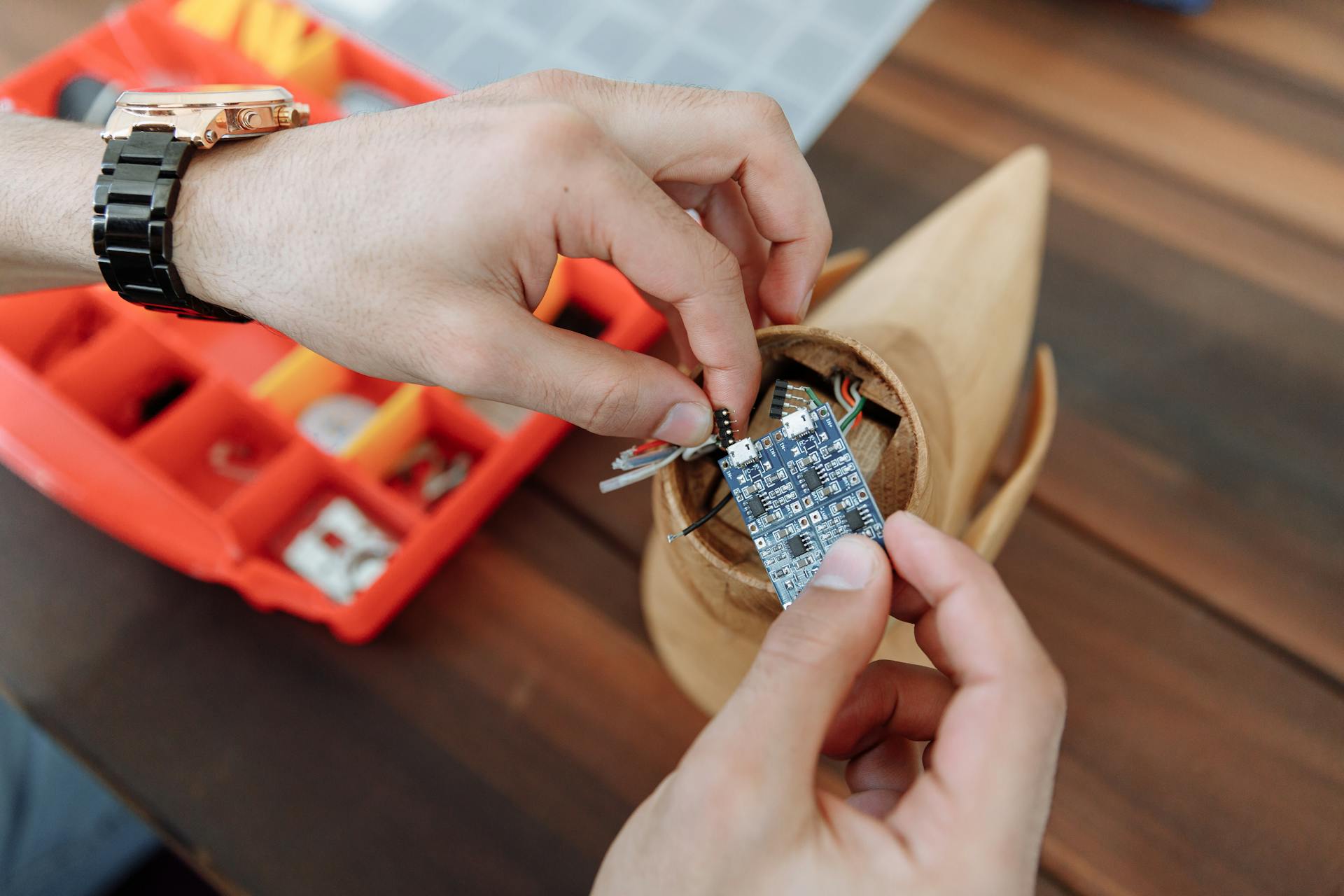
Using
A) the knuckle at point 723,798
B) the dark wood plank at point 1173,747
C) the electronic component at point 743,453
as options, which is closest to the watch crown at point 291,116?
the electronic component at point 743,453

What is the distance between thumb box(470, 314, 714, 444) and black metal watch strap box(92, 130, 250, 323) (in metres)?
0.23

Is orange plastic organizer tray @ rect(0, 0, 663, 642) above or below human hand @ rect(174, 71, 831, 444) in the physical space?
below

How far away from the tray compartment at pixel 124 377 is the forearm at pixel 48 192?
18 centimetres

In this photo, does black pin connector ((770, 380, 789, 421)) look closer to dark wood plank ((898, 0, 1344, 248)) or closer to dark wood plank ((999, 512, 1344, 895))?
dark wood plank ((999, 512, 1344, 895))

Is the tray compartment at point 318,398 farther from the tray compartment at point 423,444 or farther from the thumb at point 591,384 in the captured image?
the thumb at point 591,384

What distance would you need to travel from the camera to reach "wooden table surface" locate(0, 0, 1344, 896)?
623 mm

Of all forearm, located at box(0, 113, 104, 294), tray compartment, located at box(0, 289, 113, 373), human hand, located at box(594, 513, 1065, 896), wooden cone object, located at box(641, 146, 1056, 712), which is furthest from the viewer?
tray compartment, located at box(0, 289, 113, 373)

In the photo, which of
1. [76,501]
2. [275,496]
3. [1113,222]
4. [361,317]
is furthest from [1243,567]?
[76,501]

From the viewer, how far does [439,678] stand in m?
0.68

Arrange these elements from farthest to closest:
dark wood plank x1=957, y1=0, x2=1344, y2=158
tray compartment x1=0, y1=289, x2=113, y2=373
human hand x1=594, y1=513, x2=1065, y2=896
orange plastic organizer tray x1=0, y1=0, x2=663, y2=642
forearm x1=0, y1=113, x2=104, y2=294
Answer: dark wood plank x1=957, y1=0, x2=1344, y2=158 < tray compartment x1=0, y1=289, x2=113, y2=373 < orange plastic organizer tray x1=0, y1=0, x2=663, y2=642 < forearm x1=0, y1=113, x2=104, y2=294 < human hand x1=594, y1=513, x2=1065, y2=896

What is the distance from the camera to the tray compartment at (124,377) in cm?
75

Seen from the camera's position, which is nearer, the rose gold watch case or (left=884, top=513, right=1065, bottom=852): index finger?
(left=884, top=513, right=1065, bottom=852): index finger

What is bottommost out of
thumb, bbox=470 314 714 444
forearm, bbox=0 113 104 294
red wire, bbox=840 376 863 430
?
red wire, bbox=840 376 863 430

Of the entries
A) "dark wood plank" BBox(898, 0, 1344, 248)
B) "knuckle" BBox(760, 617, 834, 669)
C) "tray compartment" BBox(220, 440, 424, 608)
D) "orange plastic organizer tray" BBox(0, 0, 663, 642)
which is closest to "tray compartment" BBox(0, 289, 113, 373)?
"orange plastic organizer tray" BBox(0, 0, 663, 642)
